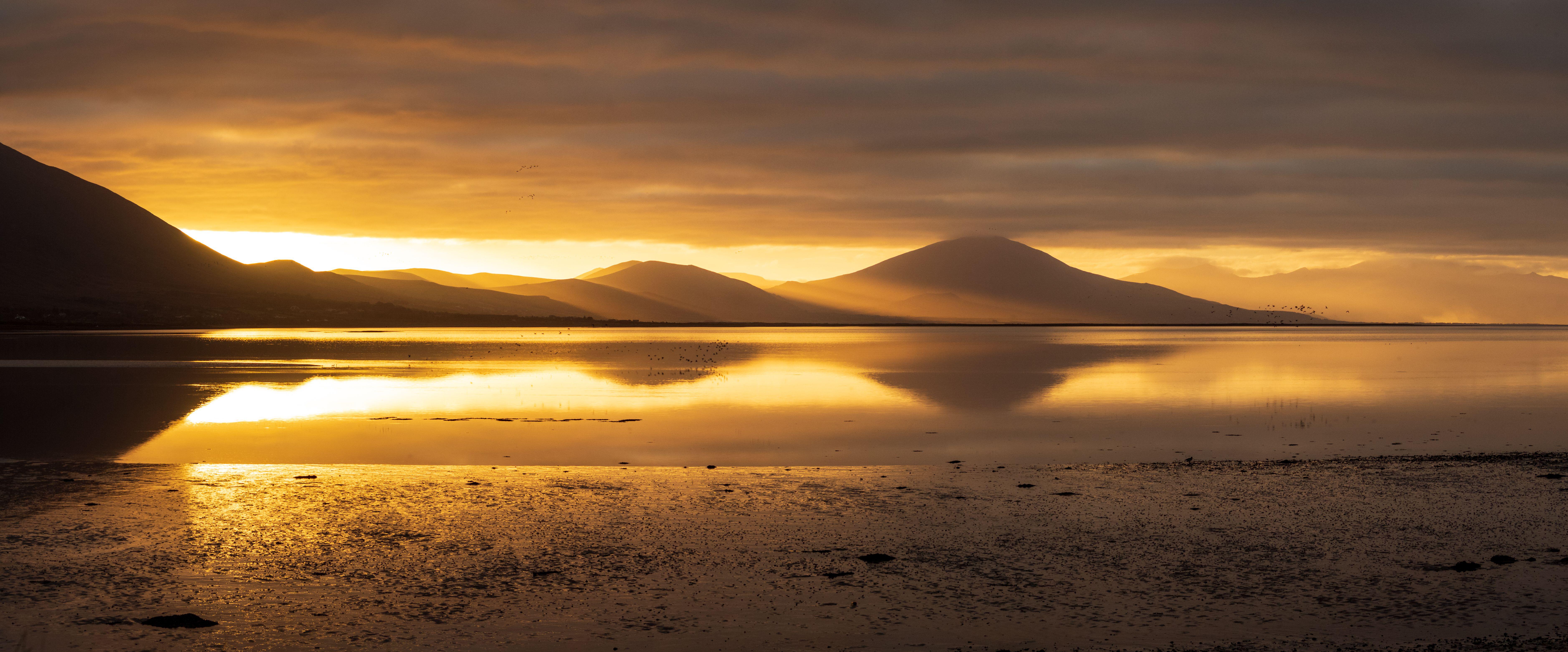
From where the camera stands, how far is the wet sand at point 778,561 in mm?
11203

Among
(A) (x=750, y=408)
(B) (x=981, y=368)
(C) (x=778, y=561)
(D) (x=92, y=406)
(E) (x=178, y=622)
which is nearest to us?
(E) (x=178, y=622)

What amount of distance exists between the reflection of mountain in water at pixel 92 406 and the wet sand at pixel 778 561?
251 inches

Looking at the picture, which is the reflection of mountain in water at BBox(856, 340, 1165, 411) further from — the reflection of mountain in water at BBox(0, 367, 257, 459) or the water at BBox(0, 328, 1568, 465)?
the reflection of mountain in water at BBox(0, 367, 257, 459)

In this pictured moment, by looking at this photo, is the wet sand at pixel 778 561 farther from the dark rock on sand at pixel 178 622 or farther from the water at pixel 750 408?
the water at pixel 750 408

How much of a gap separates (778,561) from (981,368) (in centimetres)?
5844

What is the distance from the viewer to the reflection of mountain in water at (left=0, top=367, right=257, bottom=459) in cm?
2661

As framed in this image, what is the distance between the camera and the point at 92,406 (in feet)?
122

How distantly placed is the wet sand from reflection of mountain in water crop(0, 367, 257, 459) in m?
6.37

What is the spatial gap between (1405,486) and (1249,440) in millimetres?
9709

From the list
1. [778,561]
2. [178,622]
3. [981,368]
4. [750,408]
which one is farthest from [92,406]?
[981,368]

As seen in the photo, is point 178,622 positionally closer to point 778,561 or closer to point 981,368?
point 778,561

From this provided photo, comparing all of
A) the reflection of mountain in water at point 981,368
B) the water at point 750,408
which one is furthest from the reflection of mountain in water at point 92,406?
the reflection of mountain in water at point 981,368

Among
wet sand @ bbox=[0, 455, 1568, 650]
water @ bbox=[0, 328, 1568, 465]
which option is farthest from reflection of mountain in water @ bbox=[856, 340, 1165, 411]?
wet sand @ bbox=[0, 455, 1568, 650]

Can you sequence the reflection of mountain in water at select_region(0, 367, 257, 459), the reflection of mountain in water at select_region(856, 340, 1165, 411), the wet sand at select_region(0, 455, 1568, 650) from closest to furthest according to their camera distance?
the wet sand at select_region(0, 455, 1568, 650), the reflection of mountain in water at select_region(0, 367, 257, 459), the reflection of mountain in water at select_region(856, 340, 1165, 411)
